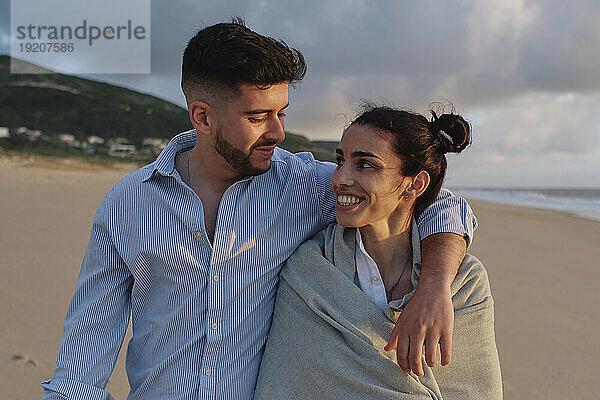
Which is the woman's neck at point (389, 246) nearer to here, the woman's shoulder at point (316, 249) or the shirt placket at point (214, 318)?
the woman's shoulder at point (316, 249)

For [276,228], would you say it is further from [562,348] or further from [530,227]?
[530,227]

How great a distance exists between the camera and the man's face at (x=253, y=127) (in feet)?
6.06

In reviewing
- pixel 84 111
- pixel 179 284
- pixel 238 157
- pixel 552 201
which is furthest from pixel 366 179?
pixel 84 111

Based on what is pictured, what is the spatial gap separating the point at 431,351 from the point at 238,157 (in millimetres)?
825

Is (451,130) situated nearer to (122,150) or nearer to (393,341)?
(393,341)

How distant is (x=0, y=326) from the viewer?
435 cm

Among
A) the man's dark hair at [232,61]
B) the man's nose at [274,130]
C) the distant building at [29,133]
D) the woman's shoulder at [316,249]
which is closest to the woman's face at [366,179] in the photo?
the woman's shoulder at [316,249]

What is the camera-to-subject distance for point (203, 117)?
1984mm

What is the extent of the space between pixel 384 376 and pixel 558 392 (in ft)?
8.81

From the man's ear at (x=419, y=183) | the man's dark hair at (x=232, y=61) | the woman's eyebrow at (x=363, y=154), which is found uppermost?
the man's dark hair at (x=232, y=61)

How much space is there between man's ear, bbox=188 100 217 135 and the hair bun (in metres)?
0.71

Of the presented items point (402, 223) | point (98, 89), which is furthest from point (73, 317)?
point (98, 89)

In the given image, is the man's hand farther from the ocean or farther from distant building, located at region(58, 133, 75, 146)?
distant building, located at region(58, 133, 75, 146)

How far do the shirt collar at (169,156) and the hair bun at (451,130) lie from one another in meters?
0.85
